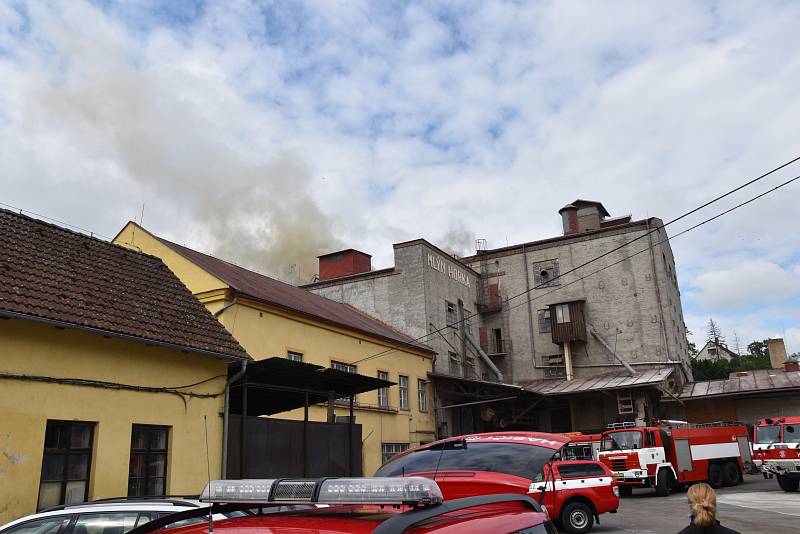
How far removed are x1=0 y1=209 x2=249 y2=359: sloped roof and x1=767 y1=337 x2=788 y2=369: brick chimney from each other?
41.7 meters

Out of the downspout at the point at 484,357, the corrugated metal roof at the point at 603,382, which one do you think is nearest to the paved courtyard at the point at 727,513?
the corrugated metal roof at the point at 603,382

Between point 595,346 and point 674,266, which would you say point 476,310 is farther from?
point 674,266

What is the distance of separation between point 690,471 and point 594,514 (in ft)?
36.9

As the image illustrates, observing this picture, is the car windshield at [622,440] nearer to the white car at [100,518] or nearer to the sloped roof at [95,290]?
the sloped roof at [95,290]

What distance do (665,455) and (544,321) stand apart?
1938cm

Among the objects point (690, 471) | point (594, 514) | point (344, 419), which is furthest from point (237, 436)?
point (690, 471)

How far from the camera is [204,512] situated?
3.13 metres

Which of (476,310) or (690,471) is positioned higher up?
(476,310)

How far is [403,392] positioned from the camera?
30.2m

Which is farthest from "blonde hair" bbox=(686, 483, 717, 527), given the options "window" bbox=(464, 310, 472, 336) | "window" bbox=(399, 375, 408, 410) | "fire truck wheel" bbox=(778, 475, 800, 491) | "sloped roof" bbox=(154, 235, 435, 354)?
"window" bbox=(464, 310, 472, 336)

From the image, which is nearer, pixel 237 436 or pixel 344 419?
pixel 237 436

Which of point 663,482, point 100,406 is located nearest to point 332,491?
point 100,406

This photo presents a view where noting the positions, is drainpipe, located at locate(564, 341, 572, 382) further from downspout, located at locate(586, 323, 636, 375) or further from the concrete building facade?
downspout, located at locate(586, 323, 636, 375)

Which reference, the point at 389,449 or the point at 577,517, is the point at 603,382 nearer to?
the point at 389,449
